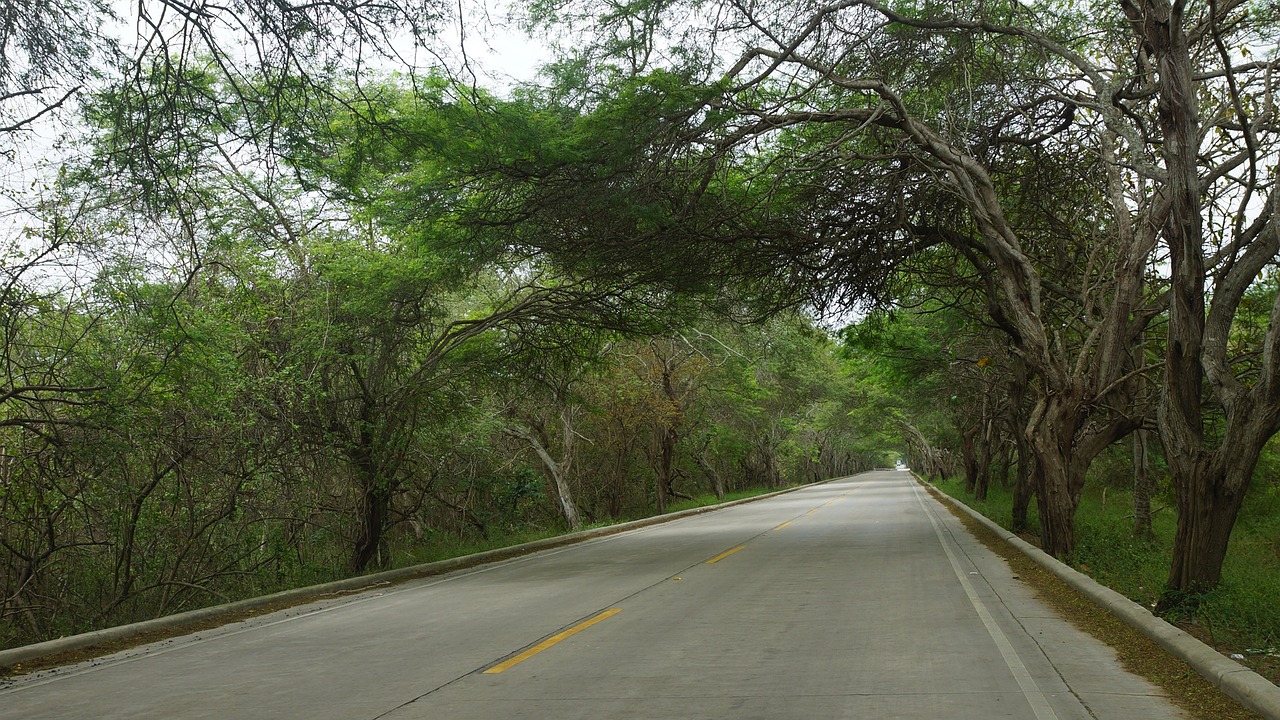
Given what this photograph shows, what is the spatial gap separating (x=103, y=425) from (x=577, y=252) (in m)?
7.51

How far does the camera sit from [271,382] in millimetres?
15000

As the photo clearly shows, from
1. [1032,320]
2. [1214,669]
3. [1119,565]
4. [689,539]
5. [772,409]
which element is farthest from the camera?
[772,409]

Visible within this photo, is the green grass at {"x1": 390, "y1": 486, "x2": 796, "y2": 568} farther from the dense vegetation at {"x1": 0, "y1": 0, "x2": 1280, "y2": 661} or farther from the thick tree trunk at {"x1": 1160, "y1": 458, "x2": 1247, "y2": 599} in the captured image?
the thick tree trunk at {"x1": 1160, "y1": 458, "x2": 1247, "y2": 599}

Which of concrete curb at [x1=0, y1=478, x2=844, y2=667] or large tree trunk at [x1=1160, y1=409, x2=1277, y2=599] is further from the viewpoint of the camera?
concrete curb at [x1=0, y1=478, x2=844, y2=667]

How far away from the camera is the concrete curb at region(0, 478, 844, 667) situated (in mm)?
9296

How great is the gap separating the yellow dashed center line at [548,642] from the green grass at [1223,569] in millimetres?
5604

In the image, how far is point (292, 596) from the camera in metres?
13.5

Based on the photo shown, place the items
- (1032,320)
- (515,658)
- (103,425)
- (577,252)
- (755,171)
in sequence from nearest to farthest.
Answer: (515,658) < (103,425) < (1032,320) < (577,252) < (755,171)

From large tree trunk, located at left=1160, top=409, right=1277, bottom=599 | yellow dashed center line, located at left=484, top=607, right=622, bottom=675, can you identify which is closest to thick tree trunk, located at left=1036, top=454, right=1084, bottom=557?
large tree trunk, located at left=1160, top=409, right=1277, bottom=599

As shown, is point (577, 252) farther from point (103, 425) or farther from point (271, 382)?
point (103, 425)

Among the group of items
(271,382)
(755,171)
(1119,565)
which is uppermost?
(755,171)

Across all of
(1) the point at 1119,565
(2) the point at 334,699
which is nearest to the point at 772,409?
(1) the point at 1119,565

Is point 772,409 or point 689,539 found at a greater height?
point 772,409

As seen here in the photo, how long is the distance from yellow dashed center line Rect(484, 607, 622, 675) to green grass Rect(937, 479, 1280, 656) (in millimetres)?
5604
